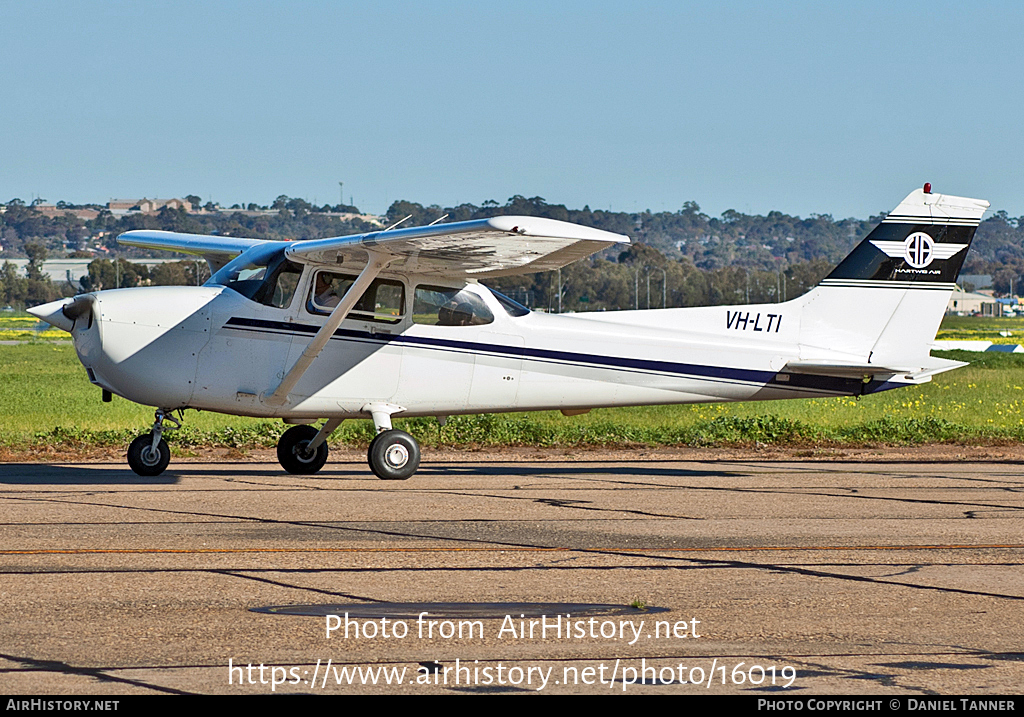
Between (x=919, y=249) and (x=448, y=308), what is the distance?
5.29 m

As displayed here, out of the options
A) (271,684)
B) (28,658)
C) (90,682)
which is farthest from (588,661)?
(28,658)

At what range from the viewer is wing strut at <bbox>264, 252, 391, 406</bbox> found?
1217 cm

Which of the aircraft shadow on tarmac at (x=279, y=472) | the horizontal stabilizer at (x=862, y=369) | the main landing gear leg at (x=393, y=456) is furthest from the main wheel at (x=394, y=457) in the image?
the horizontal stabilizer at (x=862, y=369)

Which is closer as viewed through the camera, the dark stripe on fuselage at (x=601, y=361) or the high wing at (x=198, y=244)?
the dark stripe on fuselage at (x=601, y=361)

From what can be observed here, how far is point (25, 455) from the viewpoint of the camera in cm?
1551

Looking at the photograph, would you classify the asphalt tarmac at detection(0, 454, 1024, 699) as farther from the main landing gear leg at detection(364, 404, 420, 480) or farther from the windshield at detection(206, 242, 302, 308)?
the windshield at detection(206, 242, 302, 308)

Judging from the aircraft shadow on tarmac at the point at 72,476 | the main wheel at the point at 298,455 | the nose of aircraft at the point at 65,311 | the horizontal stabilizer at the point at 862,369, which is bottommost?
the aircraft shadow on tarmac at the point at 72,476

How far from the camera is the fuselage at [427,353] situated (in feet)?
40.5

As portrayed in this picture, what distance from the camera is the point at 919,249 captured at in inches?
549

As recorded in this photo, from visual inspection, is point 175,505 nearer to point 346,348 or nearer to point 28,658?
point 346,348

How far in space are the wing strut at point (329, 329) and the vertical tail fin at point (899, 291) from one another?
4911 millimetres

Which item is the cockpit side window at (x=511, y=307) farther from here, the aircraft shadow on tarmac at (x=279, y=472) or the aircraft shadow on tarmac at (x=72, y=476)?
the aircraft shadow on tarmac at (x=72, y=476)

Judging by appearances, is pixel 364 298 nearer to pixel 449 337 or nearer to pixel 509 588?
pixel 449 337

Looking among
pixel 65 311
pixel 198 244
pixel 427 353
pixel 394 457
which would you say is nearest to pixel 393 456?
pixel 394 457
